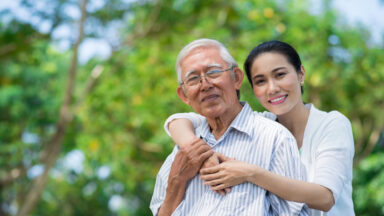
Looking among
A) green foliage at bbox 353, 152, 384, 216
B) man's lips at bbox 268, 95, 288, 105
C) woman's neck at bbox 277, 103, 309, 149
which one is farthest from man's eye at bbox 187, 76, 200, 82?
green foliage at bbox 353, 152, 384, 216

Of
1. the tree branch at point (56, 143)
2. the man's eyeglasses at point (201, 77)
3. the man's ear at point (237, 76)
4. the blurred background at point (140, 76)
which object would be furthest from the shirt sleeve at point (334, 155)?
the tree branch at point (56, 143)

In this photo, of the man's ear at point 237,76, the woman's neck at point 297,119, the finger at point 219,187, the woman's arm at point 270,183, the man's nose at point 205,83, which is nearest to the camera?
the woman's arm at point 270,183

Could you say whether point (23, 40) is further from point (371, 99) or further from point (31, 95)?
point (371, 99)

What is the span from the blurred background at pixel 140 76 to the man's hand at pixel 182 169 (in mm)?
4660

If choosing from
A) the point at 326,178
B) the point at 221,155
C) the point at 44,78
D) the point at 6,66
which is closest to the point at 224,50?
the point at 221,155

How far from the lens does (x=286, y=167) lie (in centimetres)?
201

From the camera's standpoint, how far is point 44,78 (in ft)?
38.6

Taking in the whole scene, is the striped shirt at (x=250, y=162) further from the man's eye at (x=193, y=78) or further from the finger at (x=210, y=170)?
the man's eye at (x=193, y=78)

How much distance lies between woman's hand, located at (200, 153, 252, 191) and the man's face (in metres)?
0.24

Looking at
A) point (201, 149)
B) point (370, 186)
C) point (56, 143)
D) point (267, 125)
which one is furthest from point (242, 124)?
point (370, 186)

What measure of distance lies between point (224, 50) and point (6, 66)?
8.95 metres

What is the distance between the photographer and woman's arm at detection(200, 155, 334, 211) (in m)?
1.91

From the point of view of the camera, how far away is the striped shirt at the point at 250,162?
1.99 meters

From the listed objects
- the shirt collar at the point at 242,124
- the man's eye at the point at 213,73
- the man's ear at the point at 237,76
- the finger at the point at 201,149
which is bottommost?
the finger at the point at 201,149
